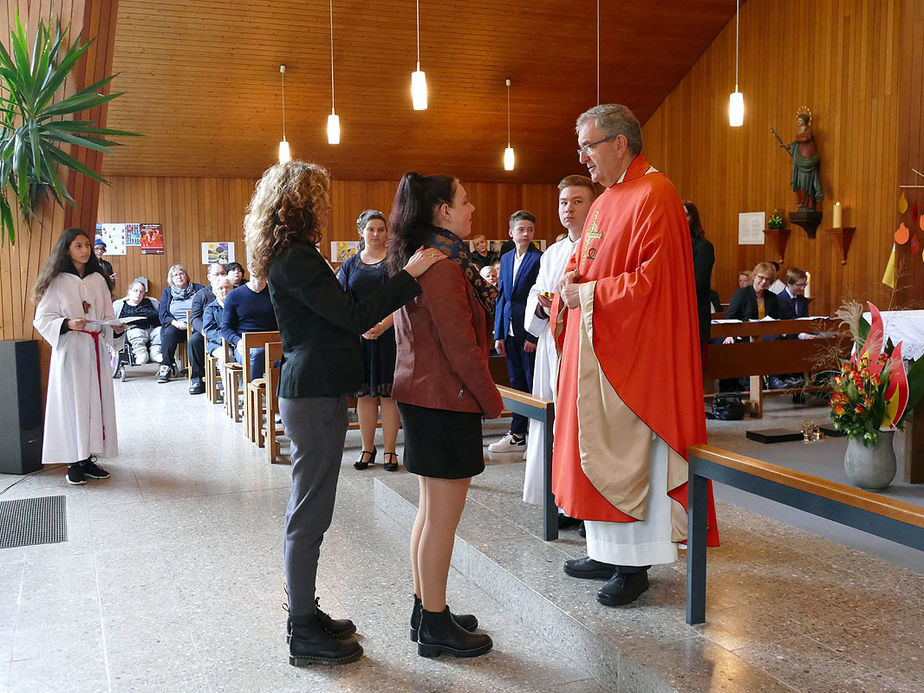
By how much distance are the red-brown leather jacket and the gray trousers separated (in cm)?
23

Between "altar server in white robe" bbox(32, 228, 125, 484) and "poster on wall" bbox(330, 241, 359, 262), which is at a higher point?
"poster on wall" bbox(330, 241, 359, 262)

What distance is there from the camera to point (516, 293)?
17.2 ft

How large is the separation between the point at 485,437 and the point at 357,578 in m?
2.67

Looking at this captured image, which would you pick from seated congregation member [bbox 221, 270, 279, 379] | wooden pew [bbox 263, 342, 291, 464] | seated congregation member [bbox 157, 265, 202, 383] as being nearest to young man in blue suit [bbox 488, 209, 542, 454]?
wooden pew [bbox 263, 342, 291, 464]

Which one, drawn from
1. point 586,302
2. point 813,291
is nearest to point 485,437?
point 586,302

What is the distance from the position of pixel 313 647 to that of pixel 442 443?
771 millimetres

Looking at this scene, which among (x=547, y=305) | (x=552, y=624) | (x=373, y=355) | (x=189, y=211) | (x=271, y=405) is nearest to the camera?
(x=552, y=624)

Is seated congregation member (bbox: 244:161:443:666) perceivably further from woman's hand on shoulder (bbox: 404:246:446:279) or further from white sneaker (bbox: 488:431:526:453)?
white sneaker (bbox: 488:431:526:453)

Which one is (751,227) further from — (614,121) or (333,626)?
(333,626)

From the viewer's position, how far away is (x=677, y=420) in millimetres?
2572

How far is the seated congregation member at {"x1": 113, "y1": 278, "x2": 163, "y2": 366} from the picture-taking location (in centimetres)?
1064

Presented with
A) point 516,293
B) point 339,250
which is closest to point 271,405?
point 516,293

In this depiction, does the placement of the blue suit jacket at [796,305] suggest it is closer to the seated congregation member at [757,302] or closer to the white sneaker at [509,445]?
the seated congregation member at [757,302]

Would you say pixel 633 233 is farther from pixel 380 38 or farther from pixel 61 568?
pixel 380 38
